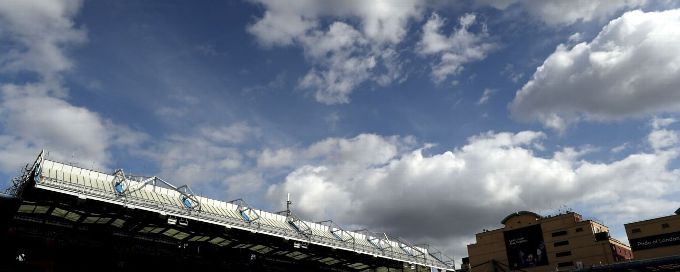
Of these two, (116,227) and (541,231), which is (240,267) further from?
(541,231)

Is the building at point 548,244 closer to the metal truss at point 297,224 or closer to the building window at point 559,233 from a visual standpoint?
the building window at point 559,233

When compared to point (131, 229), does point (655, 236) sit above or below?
above

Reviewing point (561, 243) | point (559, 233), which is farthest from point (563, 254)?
point (559, 233)

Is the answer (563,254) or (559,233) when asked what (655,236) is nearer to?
(563,254)

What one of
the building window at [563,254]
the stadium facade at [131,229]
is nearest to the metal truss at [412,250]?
the stadium facade at [131,229]

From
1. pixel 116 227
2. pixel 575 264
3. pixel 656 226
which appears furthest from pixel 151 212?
pixel 656 226

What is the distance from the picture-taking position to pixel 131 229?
42.5 metres

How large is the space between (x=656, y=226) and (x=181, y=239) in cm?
9327

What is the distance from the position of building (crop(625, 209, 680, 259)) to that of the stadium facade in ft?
233

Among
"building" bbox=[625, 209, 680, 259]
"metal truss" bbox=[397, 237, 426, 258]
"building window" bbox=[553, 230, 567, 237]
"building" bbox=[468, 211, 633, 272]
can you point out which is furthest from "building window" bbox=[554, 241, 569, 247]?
"metal truss" bbox=[397, 237, 426, 258]

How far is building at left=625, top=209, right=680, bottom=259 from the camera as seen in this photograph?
95.2 meters

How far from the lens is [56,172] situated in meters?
35.5

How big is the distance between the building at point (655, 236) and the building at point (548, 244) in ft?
14.5

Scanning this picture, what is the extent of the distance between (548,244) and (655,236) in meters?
20.2
